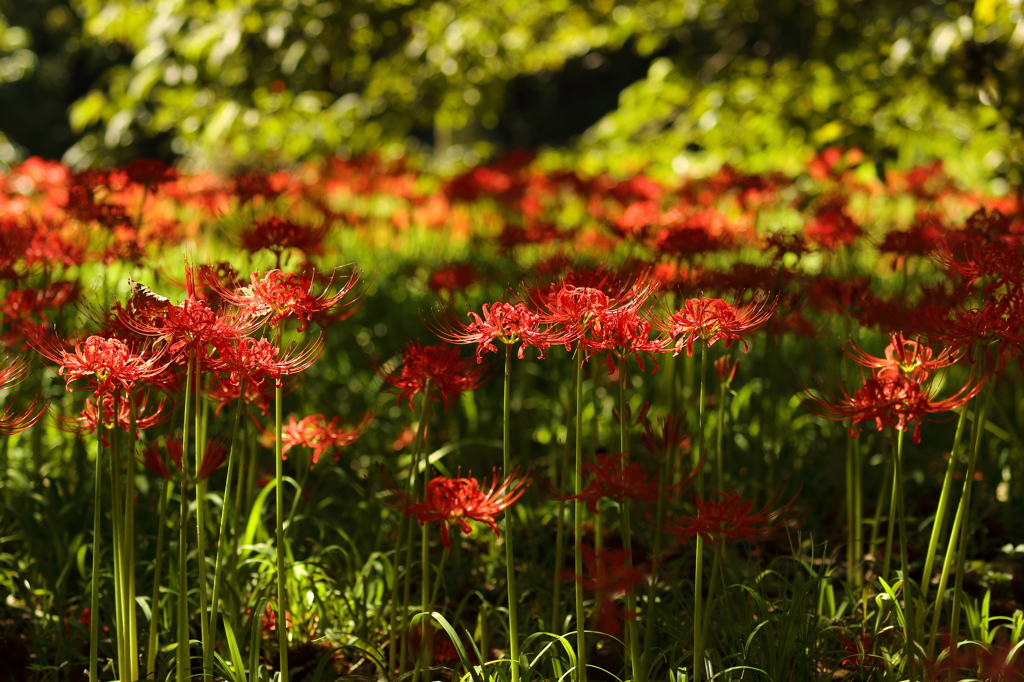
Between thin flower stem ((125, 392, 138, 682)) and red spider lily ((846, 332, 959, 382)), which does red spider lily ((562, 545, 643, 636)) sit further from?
thin flower stem ((125, 392, 138, 682))

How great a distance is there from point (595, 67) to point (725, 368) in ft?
12.4

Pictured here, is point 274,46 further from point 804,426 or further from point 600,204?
point 804,426

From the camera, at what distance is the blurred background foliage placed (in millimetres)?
3918

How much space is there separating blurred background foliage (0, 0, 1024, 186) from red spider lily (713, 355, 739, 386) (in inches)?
62.7

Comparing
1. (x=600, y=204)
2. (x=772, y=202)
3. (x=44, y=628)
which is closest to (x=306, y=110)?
(x=600, y=204)

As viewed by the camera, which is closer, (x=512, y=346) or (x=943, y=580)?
(x=943, y=580)

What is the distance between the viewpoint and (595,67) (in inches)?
225

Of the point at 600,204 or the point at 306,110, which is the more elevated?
the point at 306,110

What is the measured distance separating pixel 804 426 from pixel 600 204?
9.84 feet

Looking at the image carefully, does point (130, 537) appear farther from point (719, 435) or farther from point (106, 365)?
point (719, 435)

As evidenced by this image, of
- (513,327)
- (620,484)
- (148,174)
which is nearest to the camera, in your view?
(620,484)

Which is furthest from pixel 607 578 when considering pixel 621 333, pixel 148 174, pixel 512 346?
pixel 148 174

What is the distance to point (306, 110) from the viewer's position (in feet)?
18.5

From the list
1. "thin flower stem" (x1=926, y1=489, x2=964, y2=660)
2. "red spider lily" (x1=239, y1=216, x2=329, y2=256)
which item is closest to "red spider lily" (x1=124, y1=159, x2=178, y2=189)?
"red spider lily" (x1=239, y1=216, x2=329, y2=256)
